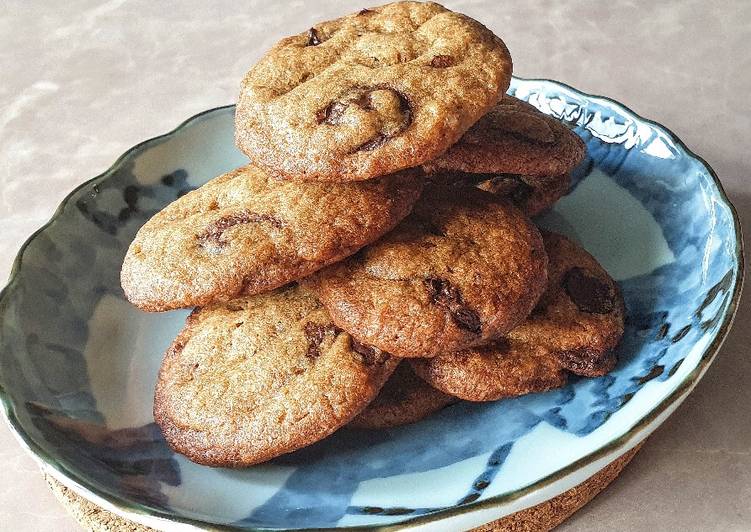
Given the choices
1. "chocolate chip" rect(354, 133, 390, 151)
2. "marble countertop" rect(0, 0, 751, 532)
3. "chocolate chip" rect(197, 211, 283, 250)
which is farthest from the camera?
"marble countertop" rect(0, 0, 751, 532)

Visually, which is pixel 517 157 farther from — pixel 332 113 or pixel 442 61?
pixel 332 113

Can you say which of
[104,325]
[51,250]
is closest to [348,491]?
[104,325]

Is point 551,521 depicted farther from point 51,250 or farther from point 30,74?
point 30,74

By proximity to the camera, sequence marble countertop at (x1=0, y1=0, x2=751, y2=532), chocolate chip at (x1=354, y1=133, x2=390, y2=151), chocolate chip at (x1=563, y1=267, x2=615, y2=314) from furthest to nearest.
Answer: marble countertop at (x1=0, y1=0, x2=751, y2=532)
chocolate chip at (x1=563, y1=267, x2=615, y2=314)
chocolate chip at (x1=354, y1=133, x2=390, y2=151)

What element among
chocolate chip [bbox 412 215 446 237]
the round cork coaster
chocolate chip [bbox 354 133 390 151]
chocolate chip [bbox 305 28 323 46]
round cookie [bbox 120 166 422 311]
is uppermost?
chocolate chip [bbox 305 28 323 46]

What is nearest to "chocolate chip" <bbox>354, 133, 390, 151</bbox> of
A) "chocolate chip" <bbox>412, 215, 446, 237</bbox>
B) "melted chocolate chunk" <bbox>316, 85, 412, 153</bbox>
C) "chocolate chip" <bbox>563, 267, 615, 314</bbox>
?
"melted chocolate chunk" <bbox>316, 85, 412, 153</bbox>

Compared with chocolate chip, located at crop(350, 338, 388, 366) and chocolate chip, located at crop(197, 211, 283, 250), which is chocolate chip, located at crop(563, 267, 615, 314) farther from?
chocolate chip, located at crop(197, 211, 283, 250)

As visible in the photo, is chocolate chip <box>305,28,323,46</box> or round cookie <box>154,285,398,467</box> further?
chocolate chip <box>305,28,323,46</box>
